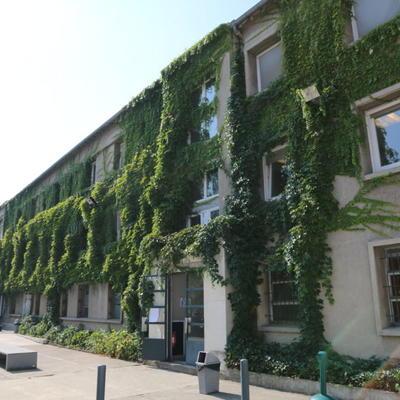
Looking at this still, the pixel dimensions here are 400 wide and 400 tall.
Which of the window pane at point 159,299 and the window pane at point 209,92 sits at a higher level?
the window pane at point 209,92

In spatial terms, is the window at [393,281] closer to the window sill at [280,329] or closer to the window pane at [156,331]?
the window sill at [280,329]

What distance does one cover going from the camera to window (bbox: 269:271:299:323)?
10727 millimetres

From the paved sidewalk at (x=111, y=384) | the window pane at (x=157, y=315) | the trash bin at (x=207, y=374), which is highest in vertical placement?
the window pane at (x=157, y=315)

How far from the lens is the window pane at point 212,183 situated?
1398cm

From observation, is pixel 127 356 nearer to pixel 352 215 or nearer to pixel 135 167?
pixel 135 167

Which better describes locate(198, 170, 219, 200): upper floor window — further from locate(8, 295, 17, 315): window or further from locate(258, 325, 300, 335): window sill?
locate(8, 295, 17, 315): window

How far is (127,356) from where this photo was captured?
1459 cm

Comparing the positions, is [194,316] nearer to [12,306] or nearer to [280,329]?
[280,329]

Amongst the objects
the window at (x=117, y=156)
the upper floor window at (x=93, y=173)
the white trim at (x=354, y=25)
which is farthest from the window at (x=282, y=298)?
the upper floor window at (x=93, y=173)

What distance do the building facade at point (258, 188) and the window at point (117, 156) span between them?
50 millimetres

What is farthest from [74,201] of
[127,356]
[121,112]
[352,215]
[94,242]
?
[352,215]

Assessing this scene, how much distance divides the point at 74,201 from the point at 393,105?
1683 cm

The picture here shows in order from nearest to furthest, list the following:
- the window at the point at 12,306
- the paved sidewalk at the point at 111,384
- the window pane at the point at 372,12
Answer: the paved sidewalk at the point at 111,384 < the window pane at the point at 372,12 < the window at the point at 12,306

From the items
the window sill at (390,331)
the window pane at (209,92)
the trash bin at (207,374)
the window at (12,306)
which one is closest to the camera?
the window sill at (390,331)
